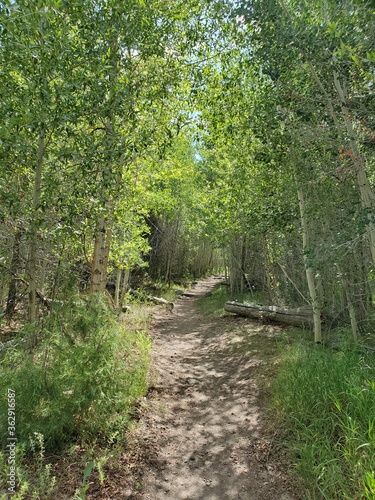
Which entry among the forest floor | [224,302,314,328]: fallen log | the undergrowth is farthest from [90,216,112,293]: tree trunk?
[224,302,314,328]: fallen log

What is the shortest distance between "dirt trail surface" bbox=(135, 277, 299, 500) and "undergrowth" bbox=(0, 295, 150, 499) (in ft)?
1.76

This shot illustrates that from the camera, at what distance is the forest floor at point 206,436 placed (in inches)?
102

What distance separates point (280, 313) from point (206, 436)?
459 centimetres

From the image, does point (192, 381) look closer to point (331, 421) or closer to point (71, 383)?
point (331, 421)

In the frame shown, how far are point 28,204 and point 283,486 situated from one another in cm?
363

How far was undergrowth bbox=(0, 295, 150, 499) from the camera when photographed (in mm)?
2648

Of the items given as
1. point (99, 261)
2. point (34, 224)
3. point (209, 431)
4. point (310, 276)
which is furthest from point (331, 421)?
point (99, 261)

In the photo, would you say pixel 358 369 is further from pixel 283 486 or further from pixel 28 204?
pixel 28 204

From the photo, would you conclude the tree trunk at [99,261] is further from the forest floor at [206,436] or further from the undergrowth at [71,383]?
the forest floor at [206,436]

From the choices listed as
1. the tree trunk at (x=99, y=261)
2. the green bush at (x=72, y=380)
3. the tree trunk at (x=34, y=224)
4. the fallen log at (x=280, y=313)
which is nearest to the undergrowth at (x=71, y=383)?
the green bush at (x=72, y=380)

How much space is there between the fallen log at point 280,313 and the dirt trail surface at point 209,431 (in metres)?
1.49

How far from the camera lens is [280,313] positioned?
24.3ft

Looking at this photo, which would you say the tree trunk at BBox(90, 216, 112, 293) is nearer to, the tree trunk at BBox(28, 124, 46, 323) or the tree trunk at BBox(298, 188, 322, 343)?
the tree trunk at BBox(28, 124, 46, 323)

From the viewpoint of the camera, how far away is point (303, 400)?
3258 mm
